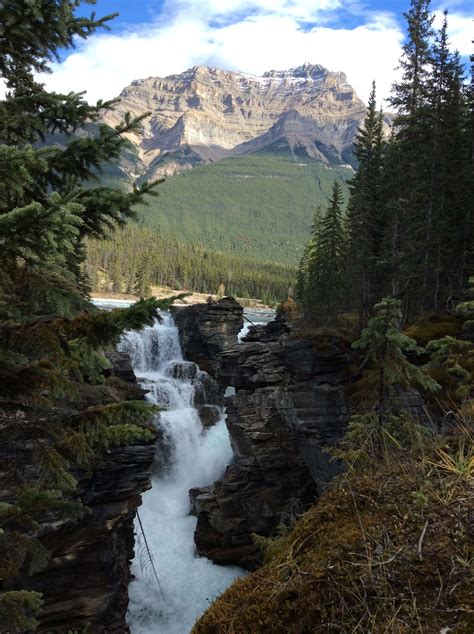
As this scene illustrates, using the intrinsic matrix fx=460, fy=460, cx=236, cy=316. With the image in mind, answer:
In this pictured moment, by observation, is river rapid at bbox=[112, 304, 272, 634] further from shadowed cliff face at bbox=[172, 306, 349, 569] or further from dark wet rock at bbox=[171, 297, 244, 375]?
dark wet rock at bbox=[171, 297, 244, 375]

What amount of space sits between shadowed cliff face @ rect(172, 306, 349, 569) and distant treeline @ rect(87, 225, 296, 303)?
301ft

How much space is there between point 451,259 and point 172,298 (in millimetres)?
29271

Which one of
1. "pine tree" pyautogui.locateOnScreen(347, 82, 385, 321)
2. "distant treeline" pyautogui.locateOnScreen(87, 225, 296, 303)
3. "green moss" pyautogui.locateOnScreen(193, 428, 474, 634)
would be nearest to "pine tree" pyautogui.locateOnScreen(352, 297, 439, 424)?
"green moss" pyautogui.locateOnScreen(193, 428, 474, 634)

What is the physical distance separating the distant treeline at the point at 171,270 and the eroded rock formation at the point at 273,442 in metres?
91.8

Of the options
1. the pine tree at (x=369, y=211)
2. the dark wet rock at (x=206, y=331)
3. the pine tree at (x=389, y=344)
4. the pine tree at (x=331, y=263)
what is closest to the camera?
the pine tree at (x=389, y=344)

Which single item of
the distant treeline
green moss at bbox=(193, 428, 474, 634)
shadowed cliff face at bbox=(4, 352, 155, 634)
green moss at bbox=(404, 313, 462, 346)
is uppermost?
green moss at bbox=(193, 428, 474, 634)

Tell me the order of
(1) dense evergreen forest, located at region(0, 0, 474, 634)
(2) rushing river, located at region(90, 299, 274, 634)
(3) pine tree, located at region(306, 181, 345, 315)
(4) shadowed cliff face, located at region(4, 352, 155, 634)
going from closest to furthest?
1. (1) dense evergreen forest, located at region(0, 0, 474, 634)
2. (4) shadowed cliff face, located at region(4, 352, 155, 634)
3. (2) rushing river, located at region(90, 299, 274, 634)
4. (3) pine tree, located at region(306, 181, 345, 315)

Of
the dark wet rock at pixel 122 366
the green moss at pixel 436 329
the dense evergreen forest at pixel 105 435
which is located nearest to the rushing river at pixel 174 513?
the dark wet rock at pixel 122 366

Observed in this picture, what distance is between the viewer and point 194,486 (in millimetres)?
27859

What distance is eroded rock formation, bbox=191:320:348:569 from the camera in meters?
21.8

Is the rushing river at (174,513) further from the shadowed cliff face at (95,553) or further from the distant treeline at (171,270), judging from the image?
the distant treeline at (171,270)

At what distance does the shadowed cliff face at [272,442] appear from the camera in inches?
858

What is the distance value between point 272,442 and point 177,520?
696 centimetres

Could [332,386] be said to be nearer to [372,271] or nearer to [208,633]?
[372,271]
